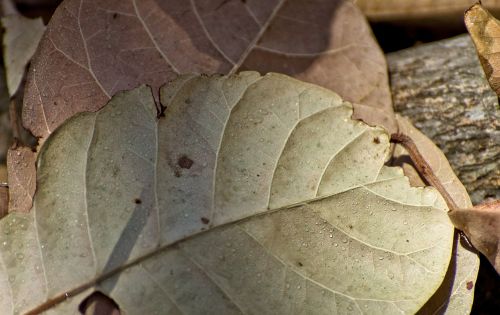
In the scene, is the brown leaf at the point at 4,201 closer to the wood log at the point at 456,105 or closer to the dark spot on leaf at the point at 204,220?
the dark spot on leaf at the point at 204,220

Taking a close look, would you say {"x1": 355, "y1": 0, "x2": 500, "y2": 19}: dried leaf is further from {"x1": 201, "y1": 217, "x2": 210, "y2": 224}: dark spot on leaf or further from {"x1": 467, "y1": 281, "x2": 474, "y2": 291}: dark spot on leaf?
{"x1": 201, "y1": 217, "x2": 210, "y2": 224}: dark spot on leaf

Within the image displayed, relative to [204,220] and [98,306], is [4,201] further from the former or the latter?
[204,220]

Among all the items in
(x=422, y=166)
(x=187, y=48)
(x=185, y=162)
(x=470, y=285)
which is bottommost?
(x=470, y=285)

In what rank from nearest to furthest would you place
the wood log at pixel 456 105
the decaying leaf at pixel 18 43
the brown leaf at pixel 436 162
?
1. the brown leaf at pixel 436 162
2. the wood log at pixel 456 105
3. the decaying leaf at pixel 18 43

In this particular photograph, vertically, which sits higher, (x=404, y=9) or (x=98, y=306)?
(x=404, y=9)

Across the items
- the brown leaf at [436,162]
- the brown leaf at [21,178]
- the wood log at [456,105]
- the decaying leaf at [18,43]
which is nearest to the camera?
the brown leaf at [21,178]

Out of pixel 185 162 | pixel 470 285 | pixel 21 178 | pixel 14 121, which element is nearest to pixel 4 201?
pixel 21 178

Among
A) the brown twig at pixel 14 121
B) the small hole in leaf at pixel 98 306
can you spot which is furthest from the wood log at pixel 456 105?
the brown twig at pixel 14 121
